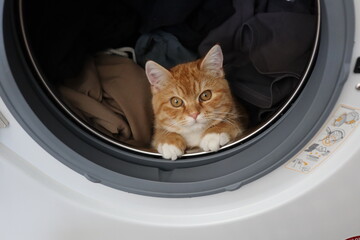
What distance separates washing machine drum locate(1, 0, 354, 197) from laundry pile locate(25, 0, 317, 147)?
0.07 meters

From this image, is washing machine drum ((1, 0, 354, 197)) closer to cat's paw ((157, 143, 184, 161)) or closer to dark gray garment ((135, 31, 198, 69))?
cat's paw ((157, 143, 184, 161))

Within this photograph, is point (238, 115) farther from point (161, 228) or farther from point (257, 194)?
point (161, 228)

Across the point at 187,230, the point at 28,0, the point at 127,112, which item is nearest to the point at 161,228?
the point at 187,230

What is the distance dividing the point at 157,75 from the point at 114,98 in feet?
0.59

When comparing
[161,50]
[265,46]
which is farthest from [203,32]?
[265,46]

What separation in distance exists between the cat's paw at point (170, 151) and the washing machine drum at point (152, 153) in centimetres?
2

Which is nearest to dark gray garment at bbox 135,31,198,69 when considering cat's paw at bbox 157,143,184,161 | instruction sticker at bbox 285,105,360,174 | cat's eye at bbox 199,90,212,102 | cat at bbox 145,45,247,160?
cat at bbox 145,45,247,160

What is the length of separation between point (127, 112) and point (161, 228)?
0.41 meters

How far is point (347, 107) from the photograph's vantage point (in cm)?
83

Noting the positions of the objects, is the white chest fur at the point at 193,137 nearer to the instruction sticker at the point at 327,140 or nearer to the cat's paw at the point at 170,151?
the cat's paw at the point at 170,151

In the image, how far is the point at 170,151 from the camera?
109 centimetres

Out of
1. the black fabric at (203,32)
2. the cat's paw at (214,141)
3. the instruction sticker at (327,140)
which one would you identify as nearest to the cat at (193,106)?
the cat's paw at (214,141)

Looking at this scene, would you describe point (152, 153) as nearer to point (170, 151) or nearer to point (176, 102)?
point (170, 151)

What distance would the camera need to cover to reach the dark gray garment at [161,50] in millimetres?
1363
